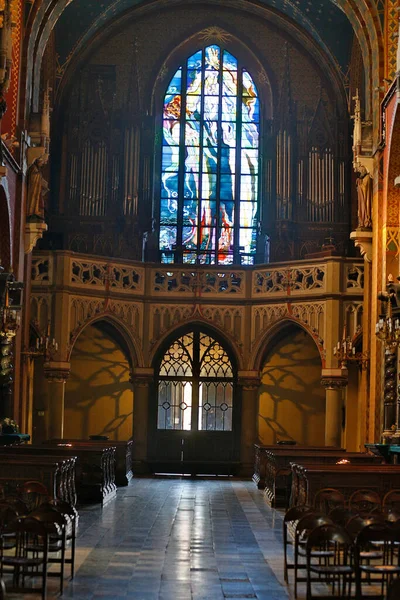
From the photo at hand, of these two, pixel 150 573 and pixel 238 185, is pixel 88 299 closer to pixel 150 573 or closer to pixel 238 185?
pixel 238 185

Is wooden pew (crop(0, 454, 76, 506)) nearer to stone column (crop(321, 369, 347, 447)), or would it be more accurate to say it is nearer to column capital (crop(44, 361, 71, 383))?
column capital (crop(44, 361, 71, 383))

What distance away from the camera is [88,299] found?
95.1 feet

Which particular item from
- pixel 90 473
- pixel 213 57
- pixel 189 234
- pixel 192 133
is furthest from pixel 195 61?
pixel 90 473

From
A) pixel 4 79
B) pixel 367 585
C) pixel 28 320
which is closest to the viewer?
pixel 367 585

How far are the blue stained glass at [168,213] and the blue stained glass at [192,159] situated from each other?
3.81 ft

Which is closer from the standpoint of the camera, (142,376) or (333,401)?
(333,401)

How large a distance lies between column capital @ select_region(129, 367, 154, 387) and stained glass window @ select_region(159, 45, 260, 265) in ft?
12.0

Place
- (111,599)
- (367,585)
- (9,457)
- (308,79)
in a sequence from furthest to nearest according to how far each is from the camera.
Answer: (308,79)
(9,457)
(367,585)
(111,599)

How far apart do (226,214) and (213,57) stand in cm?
489

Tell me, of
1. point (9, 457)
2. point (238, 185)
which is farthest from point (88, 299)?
point (9, 457)

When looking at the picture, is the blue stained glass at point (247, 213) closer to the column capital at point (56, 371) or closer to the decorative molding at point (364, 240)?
the decorative molding at point (364, 240)

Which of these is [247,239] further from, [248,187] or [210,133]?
[210,133]

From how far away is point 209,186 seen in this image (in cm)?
3212

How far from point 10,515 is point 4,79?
9.92 m
